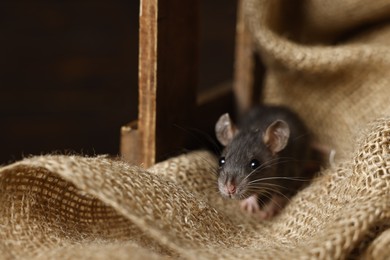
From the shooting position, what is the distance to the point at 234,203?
167 cm

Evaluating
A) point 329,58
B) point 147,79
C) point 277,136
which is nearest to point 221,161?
point 277,136

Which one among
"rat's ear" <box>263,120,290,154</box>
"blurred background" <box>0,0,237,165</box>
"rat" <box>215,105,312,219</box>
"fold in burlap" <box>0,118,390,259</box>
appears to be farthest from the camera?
"blurred background" <box>0,0,237,165</box>

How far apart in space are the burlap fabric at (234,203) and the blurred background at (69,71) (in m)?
1.53

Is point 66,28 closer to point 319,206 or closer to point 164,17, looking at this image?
point 164,17

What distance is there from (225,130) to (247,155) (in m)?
0.15

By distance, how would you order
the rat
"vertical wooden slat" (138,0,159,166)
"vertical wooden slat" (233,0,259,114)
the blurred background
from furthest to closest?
the blurred background → "vertical wooden slat" (233,0,259,114) → the rat → "vertical wooden slat" (138,0,159,166)

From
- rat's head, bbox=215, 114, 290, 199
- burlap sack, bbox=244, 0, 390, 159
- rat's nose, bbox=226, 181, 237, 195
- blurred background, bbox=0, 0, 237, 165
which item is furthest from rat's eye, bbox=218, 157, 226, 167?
blurred background, bbox=0, 0, 237, 165

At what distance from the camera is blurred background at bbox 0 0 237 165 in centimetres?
337

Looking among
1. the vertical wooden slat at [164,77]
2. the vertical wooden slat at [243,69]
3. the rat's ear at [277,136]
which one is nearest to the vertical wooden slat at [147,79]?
the vertical wooden slat at [164,77]

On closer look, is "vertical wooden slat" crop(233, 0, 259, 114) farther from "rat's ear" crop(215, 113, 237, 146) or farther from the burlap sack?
"rat's ear" crop(215, 113, 237, 146)

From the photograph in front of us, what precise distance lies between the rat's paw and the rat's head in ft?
0.07

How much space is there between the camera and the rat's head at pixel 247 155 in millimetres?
1604

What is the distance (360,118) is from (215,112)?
19.5 inches

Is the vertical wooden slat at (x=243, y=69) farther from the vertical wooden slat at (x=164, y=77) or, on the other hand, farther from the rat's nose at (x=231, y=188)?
the rat's nose at (x=231, y=188)
